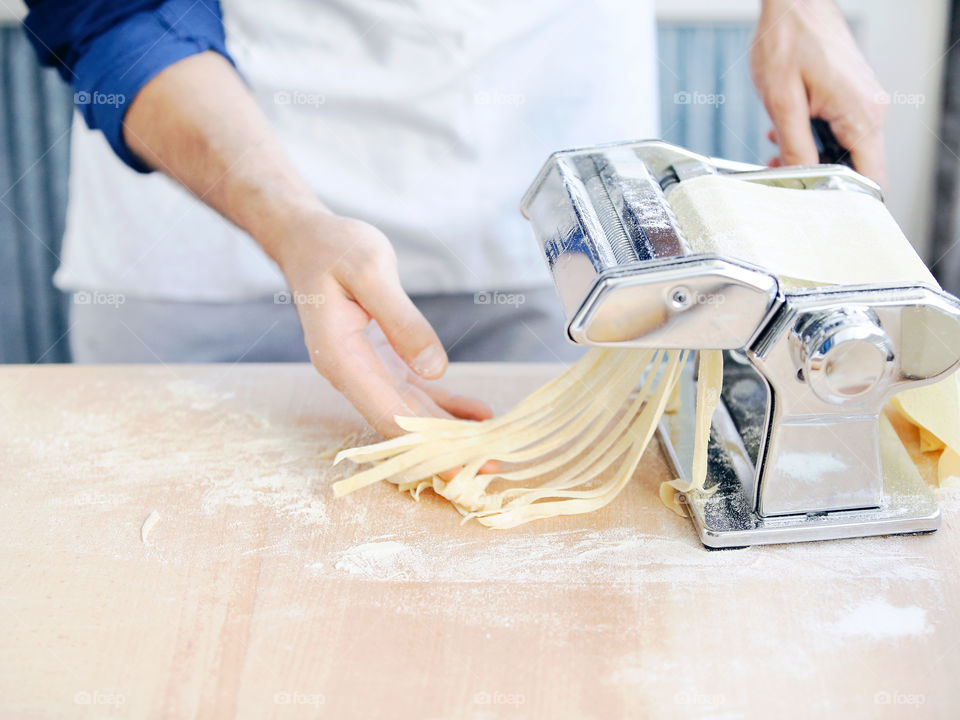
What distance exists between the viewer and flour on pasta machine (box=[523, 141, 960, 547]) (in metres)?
0.69

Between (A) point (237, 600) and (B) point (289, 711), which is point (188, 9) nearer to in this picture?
(A) point (237, 600)

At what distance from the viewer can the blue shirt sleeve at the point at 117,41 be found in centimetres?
110

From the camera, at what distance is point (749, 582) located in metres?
0.75

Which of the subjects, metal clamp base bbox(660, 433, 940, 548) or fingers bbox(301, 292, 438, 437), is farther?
fingers bbox(301, 292, 438, 437)

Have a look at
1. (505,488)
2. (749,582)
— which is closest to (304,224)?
(505,488)
